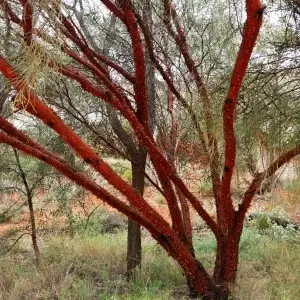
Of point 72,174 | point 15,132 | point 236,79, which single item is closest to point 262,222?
point 72,174

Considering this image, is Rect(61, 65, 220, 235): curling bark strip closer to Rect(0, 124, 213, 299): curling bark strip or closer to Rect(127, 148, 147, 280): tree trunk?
Rect(0, 124, 213, 299): curling bark strip

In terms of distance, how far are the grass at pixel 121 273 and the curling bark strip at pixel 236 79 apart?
1048mm

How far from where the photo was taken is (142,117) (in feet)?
17.1

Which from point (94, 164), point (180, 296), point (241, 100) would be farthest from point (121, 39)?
point (180, 296)

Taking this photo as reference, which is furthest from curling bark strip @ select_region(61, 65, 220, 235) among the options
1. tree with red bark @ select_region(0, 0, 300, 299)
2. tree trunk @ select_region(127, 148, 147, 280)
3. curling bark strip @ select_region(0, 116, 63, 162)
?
tree trunk @ select_region(127, 148, 147, 280)

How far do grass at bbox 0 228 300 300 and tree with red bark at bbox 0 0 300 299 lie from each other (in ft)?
1.48

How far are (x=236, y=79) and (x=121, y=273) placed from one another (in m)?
3.45

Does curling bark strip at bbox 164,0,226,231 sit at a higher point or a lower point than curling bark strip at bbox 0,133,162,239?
higher

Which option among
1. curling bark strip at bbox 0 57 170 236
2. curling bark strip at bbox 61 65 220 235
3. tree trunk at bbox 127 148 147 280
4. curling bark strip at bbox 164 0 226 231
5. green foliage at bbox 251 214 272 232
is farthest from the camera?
green foliage at bbox 251 214 272 232

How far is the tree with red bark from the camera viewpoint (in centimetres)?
327

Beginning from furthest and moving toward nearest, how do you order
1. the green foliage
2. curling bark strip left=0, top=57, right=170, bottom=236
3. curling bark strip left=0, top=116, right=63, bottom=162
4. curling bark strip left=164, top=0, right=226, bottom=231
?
the green foliage
curling bark strip left=164, top=0, right=226, bottom=231
curling bark strip left=0, top=116, right=63, bottom=162
curling bark strip left=0, top=57, right=170, bottom=236

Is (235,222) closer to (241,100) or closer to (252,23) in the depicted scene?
(241,100)

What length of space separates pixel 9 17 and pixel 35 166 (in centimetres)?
363

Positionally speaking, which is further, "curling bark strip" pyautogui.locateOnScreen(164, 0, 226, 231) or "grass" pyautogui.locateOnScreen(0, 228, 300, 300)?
"grass" pyautogui.locateOnScreen(0, 228, 300, 300)
